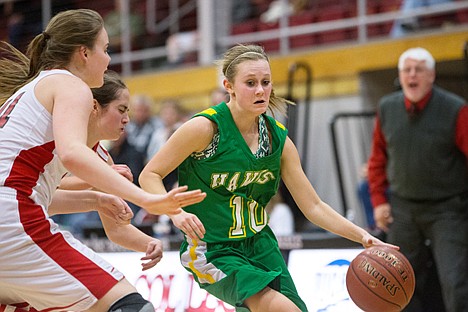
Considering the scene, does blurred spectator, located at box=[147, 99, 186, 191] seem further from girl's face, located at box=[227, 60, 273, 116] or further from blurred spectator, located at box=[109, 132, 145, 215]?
girl's face, located at box=[227, 60, 273, 116]

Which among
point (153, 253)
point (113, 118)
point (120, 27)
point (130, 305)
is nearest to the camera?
point (130, 305)

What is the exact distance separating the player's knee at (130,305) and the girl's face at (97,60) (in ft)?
3.37

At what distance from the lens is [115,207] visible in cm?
439

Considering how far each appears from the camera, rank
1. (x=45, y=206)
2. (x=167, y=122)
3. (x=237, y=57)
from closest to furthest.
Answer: (x=45, y=206), (x=237, y=57), (x=167, y=122)

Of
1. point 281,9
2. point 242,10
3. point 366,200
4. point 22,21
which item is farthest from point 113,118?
point 22,21

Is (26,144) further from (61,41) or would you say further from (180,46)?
(180,46)

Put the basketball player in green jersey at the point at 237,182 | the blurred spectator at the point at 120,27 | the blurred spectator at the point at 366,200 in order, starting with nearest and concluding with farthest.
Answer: the basketball player in green jersey at the point at 237,182, the blurred spectator at the point at 366,200, the blurred spectator at the point at 120,27

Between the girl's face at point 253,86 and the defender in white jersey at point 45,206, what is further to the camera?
the girl's face at point 253,86

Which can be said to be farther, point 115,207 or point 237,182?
point 237,182

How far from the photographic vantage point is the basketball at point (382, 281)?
479 cm

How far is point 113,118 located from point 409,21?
6.91 meters

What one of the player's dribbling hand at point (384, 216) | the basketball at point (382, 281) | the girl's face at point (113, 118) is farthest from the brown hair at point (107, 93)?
the player's dribbling hand at point (384, 216)

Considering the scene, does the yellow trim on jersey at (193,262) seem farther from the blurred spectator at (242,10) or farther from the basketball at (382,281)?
the blurred spectator at (242,10)

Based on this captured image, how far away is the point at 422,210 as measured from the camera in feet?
21.9
